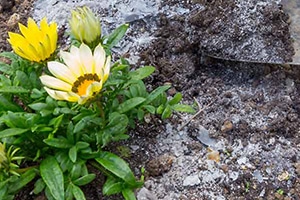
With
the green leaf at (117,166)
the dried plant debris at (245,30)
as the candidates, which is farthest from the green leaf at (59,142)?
the dried plant debris at (245,30)

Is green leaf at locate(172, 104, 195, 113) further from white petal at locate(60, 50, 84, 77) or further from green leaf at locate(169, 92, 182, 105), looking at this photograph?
white petal at locate(60, 50, 84, 77)

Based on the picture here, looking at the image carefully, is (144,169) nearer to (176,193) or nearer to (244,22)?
(176,193)

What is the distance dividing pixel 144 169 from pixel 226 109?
15.6 inches

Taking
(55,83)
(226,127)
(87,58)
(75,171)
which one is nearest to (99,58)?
(87,58)

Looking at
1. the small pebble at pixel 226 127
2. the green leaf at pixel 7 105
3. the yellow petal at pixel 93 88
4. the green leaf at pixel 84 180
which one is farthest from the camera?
the small pebble at pixel 226 127

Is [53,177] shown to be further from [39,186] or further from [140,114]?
[140,114]

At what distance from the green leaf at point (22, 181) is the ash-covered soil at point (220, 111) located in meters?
0.11

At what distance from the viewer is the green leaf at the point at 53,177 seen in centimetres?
175

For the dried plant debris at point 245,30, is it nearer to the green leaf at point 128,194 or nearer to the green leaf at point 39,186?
the green leaf at point 128,194

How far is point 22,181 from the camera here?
1809mm

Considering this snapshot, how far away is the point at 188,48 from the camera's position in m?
2.32

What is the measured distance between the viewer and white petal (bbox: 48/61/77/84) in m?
1.72

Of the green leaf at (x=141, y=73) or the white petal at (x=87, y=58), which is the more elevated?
the white petal at (x=87, y=58)

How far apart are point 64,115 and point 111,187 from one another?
0.26 meters
